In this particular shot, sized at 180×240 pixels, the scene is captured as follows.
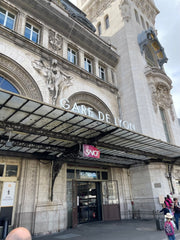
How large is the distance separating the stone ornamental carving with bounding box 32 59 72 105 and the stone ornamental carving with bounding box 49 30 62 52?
182 centimetres

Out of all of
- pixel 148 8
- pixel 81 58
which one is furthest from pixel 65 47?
pixel 148 8

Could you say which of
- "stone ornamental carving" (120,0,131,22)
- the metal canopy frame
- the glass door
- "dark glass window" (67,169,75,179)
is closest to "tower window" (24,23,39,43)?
the metal canopy frame

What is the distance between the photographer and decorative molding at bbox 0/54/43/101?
1139cm

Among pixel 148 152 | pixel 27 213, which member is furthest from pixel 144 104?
pixel 27 213

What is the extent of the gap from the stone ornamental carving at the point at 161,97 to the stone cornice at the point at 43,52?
577 cm

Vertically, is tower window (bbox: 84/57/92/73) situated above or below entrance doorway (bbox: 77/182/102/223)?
above

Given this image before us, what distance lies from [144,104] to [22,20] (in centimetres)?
1308

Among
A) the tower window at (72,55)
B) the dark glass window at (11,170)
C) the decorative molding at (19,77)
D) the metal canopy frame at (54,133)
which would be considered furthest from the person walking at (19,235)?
the tower window at (72,55)

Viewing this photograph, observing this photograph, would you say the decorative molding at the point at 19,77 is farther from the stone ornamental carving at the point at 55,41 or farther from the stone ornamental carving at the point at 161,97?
the stone ornamental carving at the point at 161,97

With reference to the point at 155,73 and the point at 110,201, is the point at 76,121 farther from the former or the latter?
the point at 155,73

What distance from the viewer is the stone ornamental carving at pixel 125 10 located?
895 inches

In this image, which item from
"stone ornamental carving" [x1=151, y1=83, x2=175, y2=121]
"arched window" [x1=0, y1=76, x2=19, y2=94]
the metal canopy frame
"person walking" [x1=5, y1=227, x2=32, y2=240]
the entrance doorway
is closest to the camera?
"person walking" [x1=5, y1=227, x2=32, y2=240]

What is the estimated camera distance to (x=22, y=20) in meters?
13.7

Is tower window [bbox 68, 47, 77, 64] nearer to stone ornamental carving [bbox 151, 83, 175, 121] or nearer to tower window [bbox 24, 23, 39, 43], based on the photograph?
tower window [bbox 24, 23, 39, 43]
